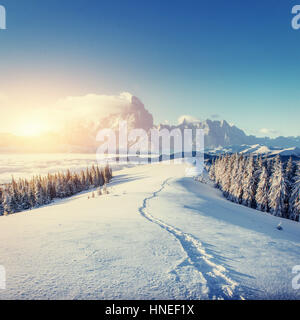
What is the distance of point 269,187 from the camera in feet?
119

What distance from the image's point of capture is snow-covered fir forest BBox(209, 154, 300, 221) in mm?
32094

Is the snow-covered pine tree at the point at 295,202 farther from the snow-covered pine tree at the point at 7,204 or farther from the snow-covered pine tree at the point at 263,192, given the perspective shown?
the snow-covered pine tree at the point at 7,204

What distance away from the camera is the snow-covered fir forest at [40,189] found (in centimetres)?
5666

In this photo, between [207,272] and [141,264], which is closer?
[207,272]

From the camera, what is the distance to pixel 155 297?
14.2 ft

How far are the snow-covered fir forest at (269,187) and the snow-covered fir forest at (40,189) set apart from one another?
69.3m

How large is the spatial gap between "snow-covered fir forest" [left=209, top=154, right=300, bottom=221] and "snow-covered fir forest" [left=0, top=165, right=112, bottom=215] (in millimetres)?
69273


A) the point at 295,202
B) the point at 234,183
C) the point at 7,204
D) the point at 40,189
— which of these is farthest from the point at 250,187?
the point at 7,204

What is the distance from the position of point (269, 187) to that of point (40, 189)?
75.2 m

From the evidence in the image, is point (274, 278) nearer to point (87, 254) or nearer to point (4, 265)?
point (87, 254)

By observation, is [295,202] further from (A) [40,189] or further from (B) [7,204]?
(A) [40,189]

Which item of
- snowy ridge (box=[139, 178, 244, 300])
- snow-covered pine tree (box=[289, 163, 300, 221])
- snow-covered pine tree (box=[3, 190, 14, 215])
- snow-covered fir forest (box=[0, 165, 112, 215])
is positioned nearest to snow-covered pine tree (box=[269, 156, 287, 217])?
snow-covered pine tree (box=[289, 163, 300, 221])

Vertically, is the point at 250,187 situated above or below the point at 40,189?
above
